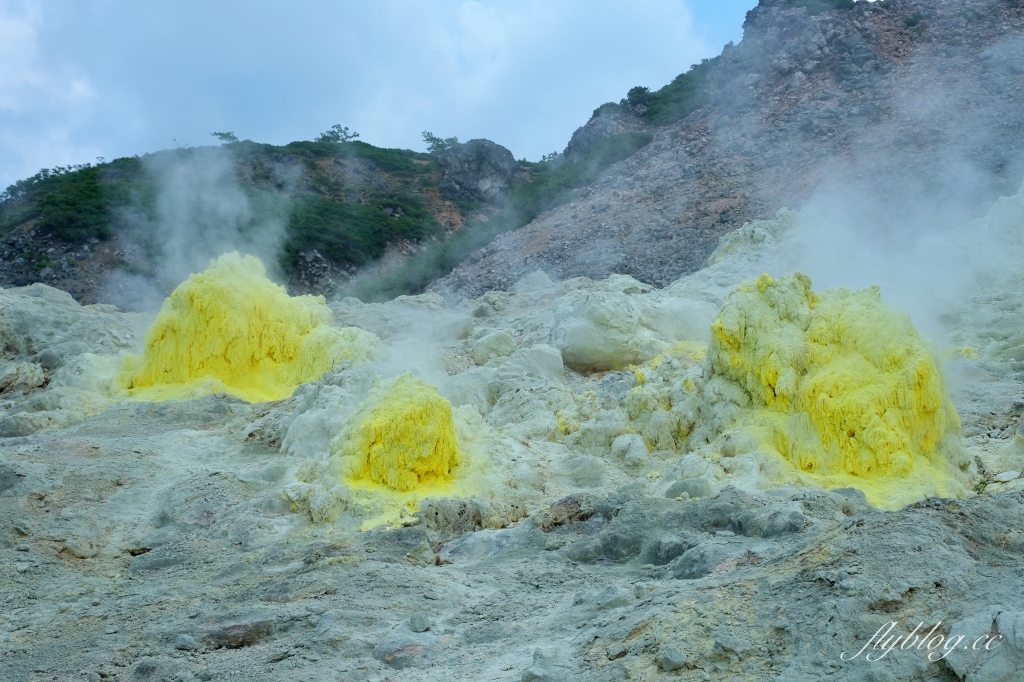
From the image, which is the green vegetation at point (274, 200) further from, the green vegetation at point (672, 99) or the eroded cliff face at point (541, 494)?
the eroded cliff face at point (541, 494)

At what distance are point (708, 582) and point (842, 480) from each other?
275 centimetres

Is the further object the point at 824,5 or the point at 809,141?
the point at 824,5

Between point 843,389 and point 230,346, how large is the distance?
6173 mm

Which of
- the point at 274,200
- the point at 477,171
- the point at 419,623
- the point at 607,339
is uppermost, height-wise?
the point at 477,171

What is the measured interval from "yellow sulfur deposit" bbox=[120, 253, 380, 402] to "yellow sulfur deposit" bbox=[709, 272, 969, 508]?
4.05 meters

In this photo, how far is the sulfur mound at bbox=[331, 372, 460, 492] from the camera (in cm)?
624

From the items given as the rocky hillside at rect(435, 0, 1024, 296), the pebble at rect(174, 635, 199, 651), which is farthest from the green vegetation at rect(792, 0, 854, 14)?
the pebble at rect(174, 635, 199, 651)

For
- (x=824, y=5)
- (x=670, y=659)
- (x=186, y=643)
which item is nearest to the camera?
(x=670, y=659)

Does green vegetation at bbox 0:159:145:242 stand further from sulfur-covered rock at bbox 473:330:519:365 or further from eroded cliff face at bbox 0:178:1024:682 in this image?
sulfur-covered rock at bbox 473:330:519:365

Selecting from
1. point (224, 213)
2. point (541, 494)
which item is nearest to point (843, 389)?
point (541, 494)

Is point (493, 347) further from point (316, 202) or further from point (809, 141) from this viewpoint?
point (316, 202)

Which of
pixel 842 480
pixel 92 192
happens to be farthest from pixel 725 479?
Answer: pixel 92 192

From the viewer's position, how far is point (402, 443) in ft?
20.6

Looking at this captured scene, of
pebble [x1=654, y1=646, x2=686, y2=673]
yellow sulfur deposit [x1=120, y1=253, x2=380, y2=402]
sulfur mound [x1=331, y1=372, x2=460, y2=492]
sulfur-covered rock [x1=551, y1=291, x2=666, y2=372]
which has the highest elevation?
yellow sulfur deposit [x1=120, y1=253, x2=380, y2=402]
